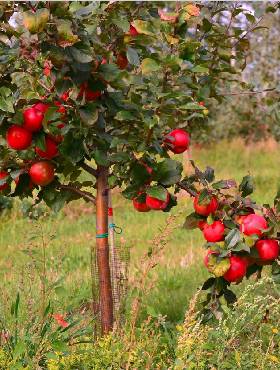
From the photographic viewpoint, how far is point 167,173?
303 centimetres

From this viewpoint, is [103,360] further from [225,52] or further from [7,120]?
[225,52]

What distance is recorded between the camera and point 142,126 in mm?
3031

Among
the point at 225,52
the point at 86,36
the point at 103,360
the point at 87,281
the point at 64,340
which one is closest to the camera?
the point at 86,36

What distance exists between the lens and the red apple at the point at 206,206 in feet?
10.2

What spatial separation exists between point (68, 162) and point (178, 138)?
49 centimetres

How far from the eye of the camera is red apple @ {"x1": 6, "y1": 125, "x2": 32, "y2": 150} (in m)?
2.85

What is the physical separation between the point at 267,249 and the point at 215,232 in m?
0.25

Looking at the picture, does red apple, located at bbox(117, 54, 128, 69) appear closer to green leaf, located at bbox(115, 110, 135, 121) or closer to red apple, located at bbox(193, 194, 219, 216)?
green leaf, located at bbox(115, 110, 135, 121)

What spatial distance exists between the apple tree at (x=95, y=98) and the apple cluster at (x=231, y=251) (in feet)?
0.64

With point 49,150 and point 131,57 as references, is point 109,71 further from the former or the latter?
point 49,150

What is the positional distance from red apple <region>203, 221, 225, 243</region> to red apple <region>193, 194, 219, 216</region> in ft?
0.22

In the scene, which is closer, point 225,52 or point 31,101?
point 31,101

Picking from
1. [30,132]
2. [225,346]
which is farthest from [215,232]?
[30,132]

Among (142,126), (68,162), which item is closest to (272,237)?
(142,126)
